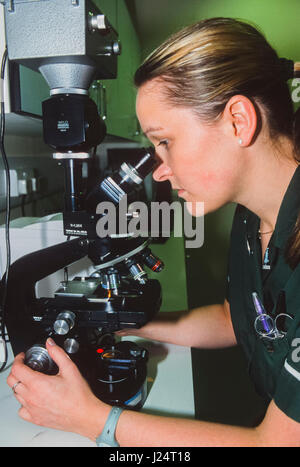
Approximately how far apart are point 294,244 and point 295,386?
303 millimetres

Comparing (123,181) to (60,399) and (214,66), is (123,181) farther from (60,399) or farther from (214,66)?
(60,399)

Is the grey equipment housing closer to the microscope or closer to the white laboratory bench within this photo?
the microscope

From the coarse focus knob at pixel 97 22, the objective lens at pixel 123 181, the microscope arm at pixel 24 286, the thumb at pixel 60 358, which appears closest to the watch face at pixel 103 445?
the thumb at pixel 60 358

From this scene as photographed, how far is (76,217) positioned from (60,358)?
11.5 inches

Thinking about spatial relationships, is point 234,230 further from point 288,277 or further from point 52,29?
point 52,29

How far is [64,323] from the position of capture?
0.72 meters

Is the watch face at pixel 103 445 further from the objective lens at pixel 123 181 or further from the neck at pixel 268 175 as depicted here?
the neck at pixel 268 175

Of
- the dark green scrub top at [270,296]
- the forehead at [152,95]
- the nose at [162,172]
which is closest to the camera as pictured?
the dark green scrub top at [270,296]

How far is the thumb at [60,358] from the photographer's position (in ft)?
2.37

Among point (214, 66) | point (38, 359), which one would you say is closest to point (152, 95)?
point (214, 66)

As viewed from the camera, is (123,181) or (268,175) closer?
(123,181)

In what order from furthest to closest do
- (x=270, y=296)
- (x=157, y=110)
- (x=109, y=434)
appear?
1. (x=270, y=296)
2. (x=157, y=110)
3. (x=109, y=434)

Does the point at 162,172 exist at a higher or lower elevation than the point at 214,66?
lower

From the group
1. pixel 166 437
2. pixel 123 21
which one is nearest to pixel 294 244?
pixel 166 437
